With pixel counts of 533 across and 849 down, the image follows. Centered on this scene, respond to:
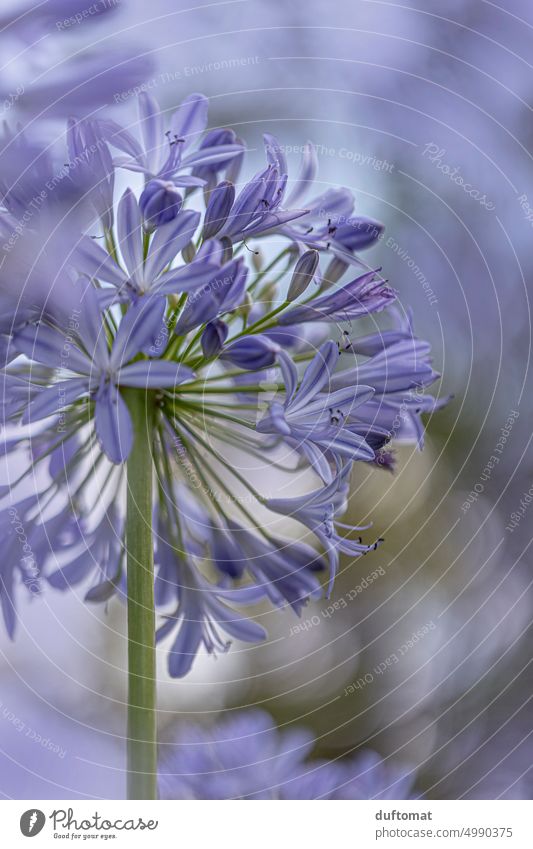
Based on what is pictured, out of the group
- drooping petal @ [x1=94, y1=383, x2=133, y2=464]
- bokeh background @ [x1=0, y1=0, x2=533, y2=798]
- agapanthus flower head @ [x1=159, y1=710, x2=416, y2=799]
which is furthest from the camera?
bokeh background @ [x1=0, y1=0, x2=533, y2=798]

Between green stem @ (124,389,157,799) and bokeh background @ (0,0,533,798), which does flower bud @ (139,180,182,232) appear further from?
bokeh background @ (0,0,533,798)

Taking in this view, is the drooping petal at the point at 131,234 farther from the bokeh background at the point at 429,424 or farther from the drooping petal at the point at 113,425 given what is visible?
the bokeh background at the point at 429,424

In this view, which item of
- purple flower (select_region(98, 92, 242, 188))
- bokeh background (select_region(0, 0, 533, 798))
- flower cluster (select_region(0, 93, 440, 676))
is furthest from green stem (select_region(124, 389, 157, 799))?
bokeh background (select_region(0, 0, 533, 798))

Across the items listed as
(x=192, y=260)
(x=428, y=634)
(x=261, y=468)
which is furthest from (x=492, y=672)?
(x=192, y=260)

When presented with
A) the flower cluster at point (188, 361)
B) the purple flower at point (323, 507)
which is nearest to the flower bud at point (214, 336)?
the flower cluster at point (188, 361)

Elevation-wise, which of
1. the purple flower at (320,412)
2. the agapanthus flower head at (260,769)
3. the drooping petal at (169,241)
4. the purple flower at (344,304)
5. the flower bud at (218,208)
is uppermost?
the flower bud at (218,208)

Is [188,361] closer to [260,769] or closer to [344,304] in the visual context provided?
[344,304]
